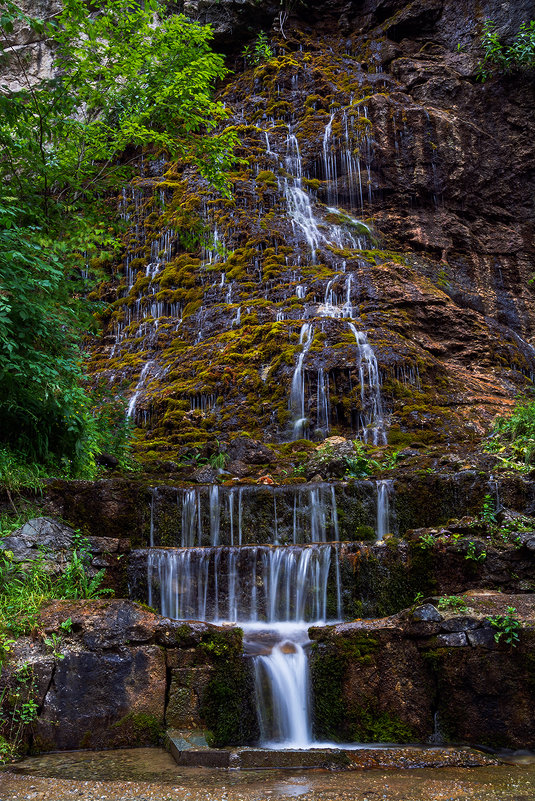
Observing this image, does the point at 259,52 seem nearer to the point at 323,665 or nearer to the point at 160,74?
the point at 160,74

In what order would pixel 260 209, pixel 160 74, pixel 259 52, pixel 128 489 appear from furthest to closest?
1. pixel 259 52
2. pixel 260 209
3. pixel 160 74
4. pixel 128 489

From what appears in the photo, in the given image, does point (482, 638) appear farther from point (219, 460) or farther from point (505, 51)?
point (505, 51)

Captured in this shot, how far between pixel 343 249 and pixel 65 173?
911 centimetres

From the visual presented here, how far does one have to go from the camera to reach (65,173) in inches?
304

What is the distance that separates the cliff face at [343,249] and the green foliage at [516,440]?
1.46 m

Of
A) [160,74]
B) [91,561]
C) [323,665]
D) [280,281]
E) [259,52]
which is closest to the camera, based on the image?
[323,665]

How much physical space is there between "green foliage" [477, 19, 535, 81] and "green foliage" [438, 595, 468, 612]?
57.5 ft

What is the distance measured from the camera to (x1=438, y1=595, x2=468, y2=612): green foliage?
532 cm

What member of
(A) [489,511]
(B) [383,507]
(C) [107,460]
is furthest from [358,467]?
(C) [107,460]

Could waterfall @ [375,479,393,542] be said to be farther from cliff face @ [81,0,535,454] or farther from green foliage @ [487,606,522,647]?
cliff face @ [81,0,535,454]

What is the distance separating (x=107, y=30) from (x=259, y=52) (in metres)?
14.4

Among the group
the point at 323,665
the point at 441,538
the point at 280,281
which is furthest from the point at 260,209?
the point at 323,665

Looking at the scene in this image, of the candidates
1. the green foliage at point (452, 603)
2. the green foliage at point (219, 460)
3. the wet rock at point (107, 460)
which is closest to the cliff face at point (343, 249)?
the green foliage at point (219, 460)

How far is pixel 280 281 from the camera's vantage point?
14.6 metres
